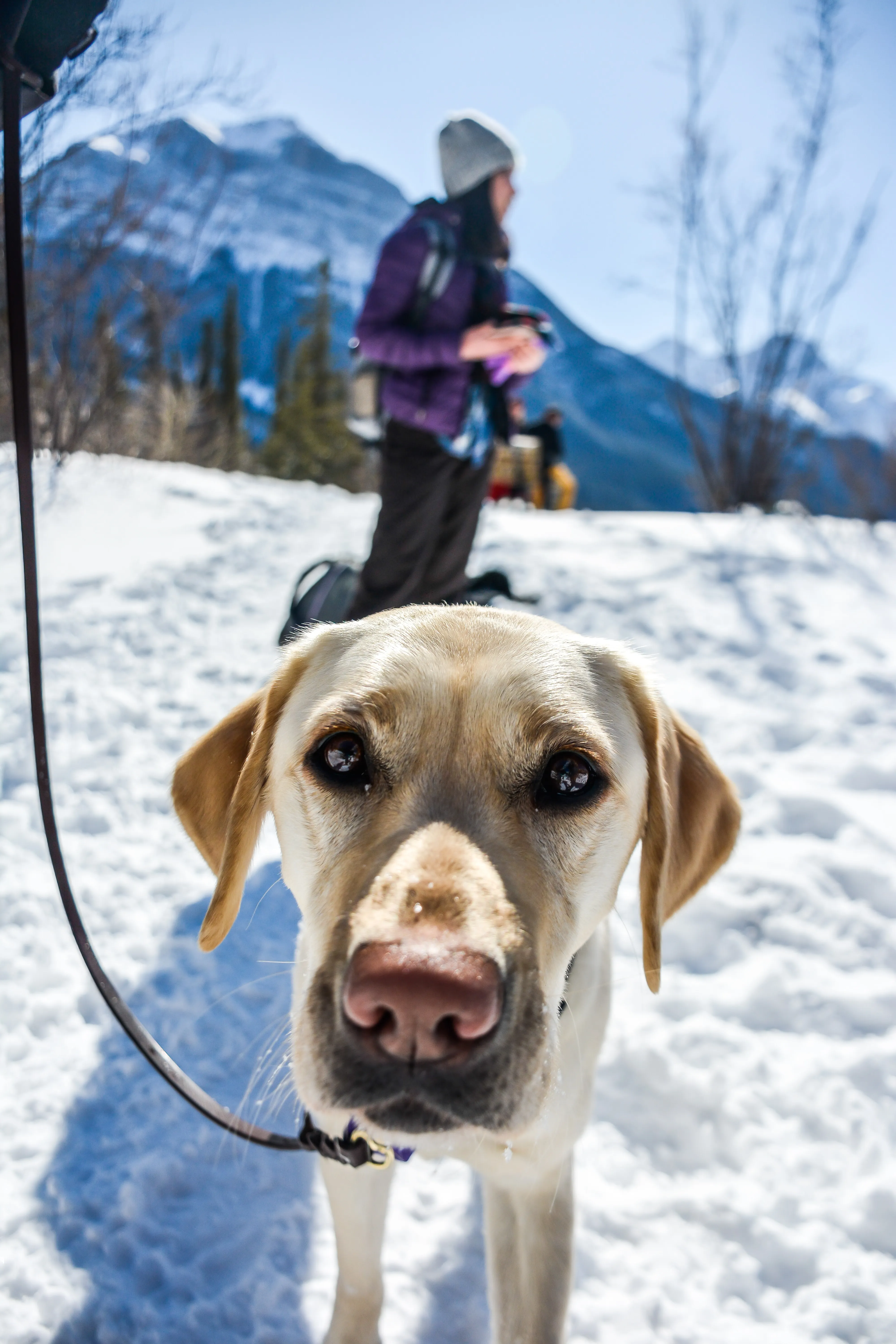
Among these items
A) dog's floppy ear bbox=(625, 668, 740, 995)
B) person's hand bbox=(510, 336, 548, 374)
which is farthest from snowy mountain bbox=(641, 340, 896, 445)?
dog's floppy ear bbox=(625, 668, 740, 995)

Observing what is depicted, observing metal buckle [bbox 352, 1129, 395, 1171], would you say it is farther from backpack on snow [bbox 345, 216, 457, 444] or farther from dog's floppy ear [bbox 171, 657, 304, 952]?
backpack on snow [bbox 345, 216, 457, 444]

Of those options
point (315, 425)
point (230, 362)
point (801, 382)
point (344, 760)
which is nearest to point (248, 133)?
point (801, 382)

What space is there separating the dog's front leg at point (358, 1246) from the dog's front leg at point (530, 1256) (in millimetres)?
260

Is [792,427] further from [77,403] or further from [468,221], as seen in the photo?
[77,403]

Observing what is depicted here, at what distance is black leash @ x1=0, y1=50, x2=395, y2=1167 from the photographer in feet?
4.62

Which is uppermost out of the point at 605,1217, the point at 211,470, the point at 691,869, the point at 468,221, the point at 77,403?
the point at 468,221

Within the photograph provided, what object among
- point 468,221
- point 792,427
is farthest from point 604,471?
point 468,221

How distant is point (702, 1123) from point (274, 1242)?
130 cm

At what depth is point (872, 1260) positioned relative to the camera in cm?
184

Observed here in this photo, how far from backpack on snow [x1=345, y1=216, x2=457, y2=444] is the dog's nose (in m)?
3.11

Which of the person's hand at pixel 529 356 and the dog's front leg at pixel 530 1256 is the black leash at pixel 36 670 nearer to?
the dog's front leg at pixel 530 1256

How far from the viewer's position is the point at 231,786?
1.71 meters

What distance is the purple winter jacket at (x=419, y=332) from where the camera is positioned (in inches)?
125

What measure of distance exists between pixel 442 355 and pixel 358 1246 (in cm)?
319
